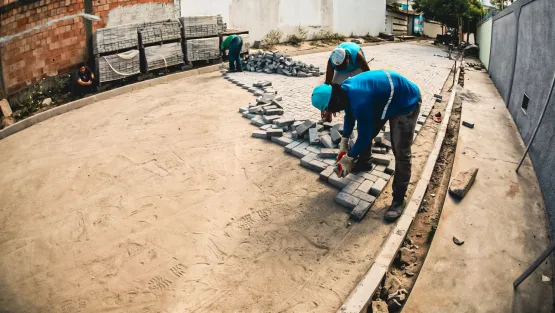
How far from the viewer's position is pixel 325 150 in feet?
16.6

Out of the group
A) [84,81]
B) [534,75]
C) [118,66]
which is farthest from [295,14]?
[534,75]

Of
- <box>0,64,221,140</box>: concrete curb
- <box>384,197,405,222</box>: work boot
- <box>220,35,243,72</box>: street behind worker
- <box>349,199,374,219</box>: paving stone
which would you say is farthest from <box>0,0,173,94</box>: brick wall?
<box>384,197,405,222</box>: work boot

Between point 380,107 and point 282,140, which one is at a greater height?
point 380,107

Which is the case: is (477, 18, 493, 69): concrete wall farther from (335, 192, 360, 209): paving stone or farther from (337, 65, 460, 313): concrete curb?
(335, 192, 360, 209): paving stone

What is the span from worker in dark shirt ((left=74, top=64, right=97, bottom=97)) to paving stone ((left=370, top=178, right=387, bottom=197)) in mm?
7611

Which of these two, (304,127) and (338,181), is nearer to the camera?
(338,181)

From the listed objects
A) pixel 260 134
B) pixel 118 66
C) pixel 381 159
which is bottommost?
pixel 381 159

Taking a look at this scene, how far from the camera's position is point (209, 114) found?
7.06 metres

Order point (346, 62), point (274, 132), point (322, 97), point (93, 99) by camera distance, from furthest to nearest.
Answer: point (93, 99), point (274, 132), point (346, 62), point (322, 97)

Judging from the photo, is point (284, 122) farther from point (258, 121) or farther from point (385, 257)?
point (385, 257)

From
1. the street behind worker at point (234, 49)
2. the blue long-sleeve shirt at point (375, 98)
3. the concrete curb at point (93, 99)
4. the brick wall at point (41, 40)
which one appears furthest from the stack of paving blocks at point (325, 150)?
the brick wall at point (41, 40)

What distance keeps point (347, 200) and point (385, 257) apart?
3.04 ft

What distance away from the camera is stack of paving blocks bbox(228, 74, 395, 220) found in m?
4.22

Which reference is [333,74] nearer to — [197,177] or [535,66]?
[197,177]
